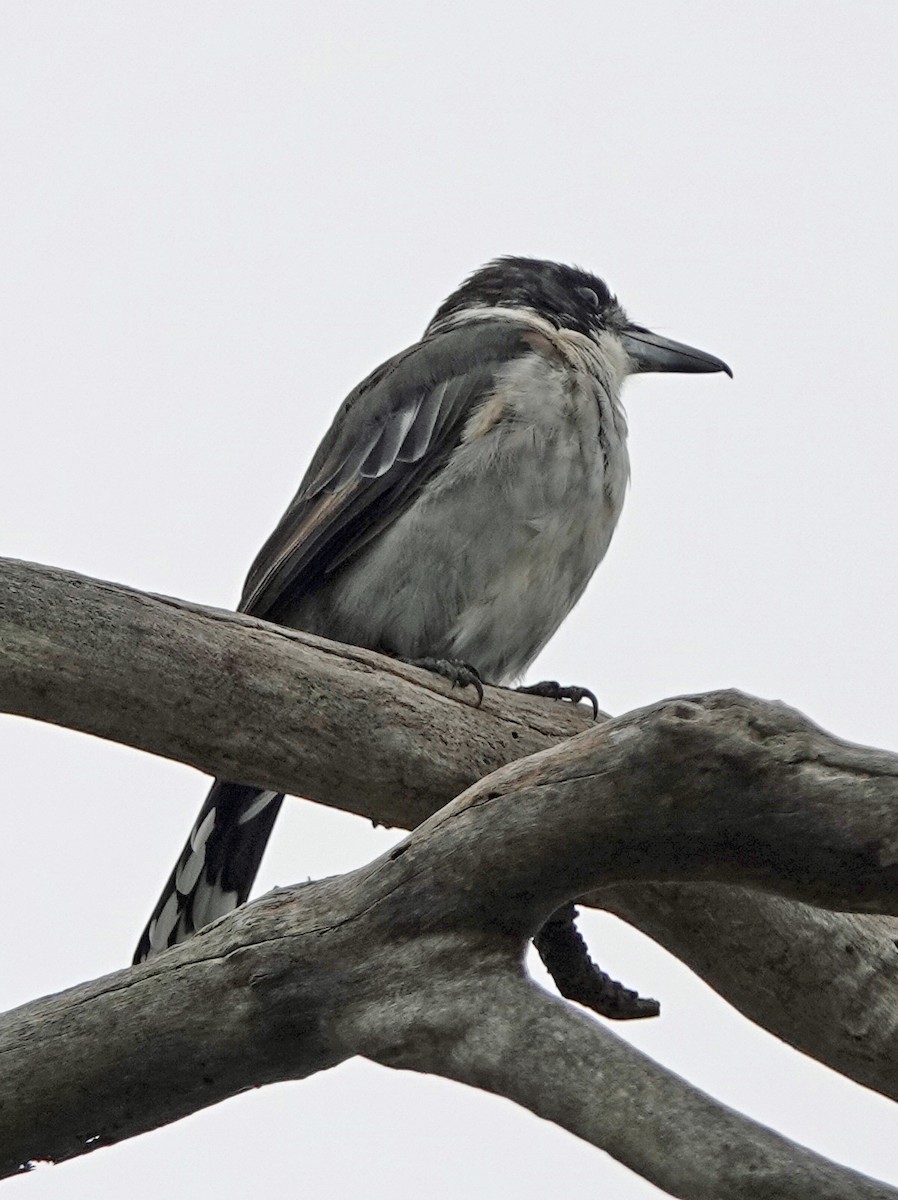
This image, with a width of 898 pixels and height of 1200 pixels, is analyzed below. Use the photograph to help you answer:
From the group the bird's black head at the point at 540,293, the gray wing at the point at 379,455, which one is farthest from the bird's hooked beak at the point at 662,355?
the gray wing at the point at 379,455

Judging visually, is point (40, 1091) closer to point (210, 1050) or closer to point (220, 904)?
point (210, 1050)

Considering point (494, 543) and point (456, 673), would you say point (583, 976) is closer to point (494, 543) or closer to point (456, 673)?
point (456, 673)

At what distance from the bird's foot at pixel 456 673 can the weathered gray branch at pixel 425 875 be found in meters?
0.14

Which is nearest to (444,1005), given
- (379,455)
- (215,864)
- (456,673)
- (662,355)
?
(456,673)

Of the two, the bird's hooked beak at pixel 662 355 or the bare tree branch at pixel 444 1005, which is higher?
the bird's hooked beak at pixel 662 355

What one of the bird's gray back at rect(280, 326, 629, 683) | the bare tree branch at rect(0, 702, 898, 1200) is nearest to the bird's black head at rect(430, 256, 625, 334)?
the bird's gray back at rect(280, 326, 629, 683)

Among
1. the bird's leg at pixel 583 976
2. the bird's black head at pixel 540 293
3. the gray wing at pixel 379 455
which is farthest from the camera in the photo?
the bird's black head at pixel 540 293

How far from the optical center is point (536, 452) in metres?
5.56

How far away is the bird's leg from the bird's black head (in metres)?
3.05

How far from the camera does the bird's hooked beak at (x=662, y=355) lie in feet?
22.5

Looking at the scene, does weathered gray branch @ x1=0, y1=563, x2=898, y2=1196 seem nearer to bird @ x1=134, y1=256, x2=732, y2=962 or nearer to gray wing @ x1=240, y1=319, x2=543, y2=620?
bird @ x1=134, y1=256, x2=732, y2=962

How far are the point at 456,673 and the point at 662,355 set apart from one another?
8.07 feet

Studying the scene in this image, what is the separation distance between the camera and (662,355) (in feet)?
22.6

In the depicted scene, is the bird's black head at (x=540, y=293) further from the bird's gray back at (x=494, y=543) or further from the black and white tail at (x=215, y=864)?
the black and white tail at (x=215, y=864)
